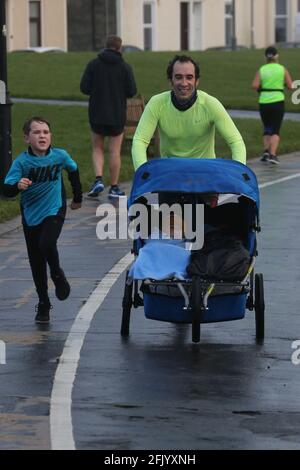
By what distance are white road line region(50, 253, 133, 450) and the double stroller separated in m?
0.45

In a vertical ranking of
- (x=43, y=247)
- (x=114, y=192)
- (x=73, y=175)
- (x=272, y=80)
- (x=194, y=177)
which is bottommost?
(x=114, y=192)

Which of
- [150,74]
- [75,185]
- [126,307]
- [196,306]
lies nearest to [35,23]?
[150,74]

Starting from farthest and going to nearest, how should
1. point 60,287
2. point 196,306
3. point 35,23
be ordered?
point 35,23, point 60,287, point 196,306

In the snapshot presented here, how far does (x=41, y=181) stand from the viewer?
1127 centimetres

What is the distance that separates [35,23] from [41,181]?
67.7m

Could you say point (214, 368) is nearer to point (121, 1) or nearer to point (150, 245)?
point (150, 245)

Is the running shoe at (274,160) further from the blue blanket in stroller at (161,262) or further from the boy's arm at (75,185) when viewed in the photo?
the blue blanket in stroller at (161,262)

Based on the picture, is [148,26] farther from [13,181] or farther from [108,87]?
[13,181]

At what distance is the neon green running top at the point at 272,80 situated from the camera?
80.9 feet

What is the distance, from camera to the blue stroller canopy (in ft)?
34.0

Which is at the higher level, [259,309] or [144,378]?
[259,309]

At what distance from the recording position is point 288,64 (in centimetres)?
4853

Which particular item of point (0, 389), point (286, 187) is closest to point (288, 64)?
point (286, 187)

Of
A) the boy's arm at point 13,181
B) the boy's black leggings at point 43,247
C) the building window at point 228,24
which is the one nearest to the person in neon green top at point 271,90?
the boy's black leggings at point 43,247
